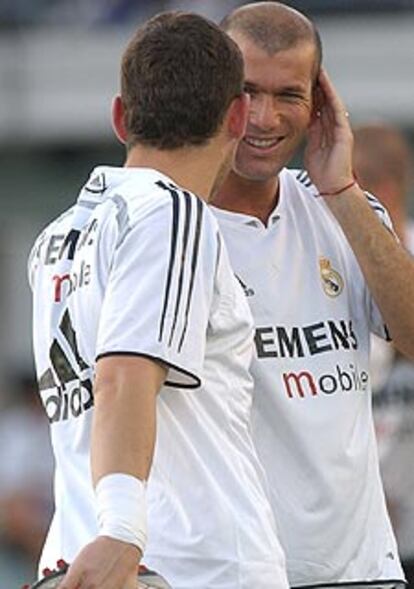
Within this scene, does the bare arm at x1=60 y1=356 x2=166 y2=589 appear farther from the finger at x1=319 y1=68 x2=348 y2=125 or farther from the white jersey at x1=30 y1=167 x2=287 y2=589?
the finger at x1=319 y1=68 x2=348 y2=125

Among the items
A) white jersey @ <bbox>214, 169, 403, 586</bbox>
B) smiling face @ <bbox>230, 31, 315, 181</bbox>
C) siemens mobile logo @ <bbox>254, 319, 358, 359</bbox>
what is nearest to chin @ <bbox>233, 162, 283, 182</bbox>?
smiling face @ <bbox>230, 31, 315, 181</bbox>

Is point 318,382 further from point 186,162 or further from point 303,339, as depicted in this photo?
point 186,162

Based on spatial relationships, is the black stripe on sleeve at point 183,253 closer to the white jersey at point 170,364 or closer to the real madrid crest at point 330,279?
the white jersey at point 170,364

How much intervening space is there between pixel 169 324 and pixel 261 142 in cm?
120

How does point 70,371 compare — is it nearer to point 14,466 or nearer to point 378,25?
point 14,466

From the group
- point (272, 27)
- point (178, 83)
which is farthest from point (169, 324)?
point (272, 27)

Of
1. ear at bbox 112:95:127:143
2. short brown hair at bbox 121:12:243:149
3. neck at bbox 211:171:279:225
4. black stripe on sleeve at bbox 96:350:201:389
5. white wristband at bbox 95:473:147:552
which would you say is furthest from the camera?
neck at bbox 211:171:279:225

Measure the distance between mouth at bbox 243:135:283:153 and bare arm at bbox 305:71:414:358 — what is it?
202 mm

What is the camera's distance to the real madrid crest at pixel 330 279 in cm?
543

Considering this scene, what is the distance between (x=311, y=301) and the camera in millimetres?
5410

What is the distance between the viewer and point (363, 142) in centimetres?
776

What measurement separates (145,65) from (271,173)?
1.05 metres

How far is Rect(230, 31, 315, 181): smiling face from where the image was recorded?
537 cm

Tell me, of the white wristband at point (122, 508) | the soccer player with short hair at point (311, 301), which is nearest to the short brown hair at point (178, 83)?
the white wristband at point (122, 508)
